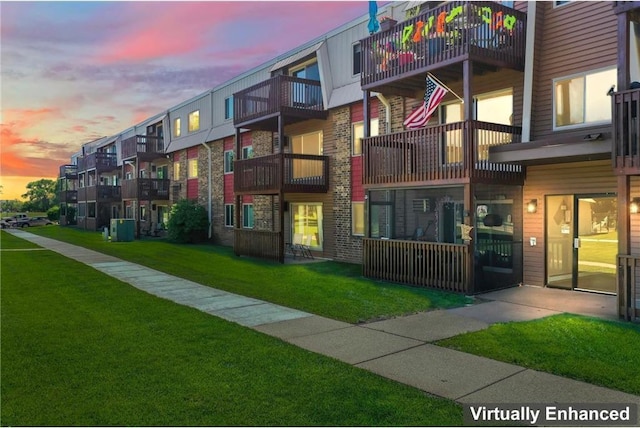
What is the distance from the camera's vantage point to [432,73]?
40.1 ft

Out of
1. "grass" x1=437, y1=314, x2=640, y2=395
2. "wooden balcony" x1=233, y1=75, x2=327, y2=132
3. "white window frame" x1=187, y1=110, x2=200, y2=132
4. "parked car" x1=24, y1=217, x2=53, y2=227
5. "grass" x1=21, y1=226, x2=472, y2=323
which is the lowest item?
"grass" x1=21, y1=226, x2=472, y2=323

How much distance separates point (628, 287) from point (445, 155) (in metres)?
4.79

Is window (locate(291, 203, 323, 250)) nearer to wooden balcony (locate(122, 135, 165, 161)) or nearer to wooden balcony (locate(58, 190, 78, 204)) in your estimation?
wooden balcony (locate(122, 135, 165, 161))

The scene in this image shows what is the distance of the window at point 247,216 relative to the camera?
22.8 m

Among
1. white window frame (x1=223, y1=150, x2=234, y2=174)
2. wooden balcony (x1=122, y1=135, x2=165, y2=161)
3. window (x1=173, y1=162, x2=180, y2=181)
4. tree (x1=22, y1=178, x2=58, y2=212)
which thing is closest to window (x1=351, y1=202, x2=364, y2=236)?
white window frame (x1=223, y1=150, x2=234, y2=174)

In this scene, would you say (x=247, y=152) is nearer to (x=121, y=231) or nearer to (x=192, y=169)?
(x=192, y=169)

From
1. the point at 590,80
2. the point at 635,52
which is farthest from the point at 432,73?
the point at 635,52

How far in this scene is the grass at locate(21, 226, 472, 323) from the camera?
927cm

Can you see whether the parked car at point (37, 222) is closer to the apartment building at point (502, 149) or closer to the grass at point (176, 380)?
the apartment building at point (502, 149)

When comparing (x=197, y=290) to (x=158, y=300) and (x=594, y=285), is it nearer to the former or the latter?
(x=158, y=300)

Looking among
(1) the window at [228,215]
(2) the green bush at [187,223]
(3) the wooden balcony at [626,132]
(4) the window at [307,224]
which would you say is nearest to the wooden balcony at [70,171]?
(2) the green bush at [187,223]

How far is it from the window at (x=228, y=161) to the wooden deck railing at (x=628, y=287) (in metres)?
19.4

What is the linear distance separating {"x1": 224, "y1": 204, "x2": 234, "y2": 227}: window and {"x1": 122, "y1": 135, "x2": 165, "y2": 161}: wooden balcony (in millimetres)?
9198

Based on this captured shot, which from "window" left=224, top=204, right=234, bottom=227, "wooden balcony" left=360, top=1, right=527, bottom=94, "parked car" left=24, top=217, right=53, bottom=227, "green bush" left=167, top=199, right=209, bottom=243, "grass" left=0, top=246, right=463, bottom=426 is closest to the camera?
"grass" left=0, top=246, right=463, bottom=426
